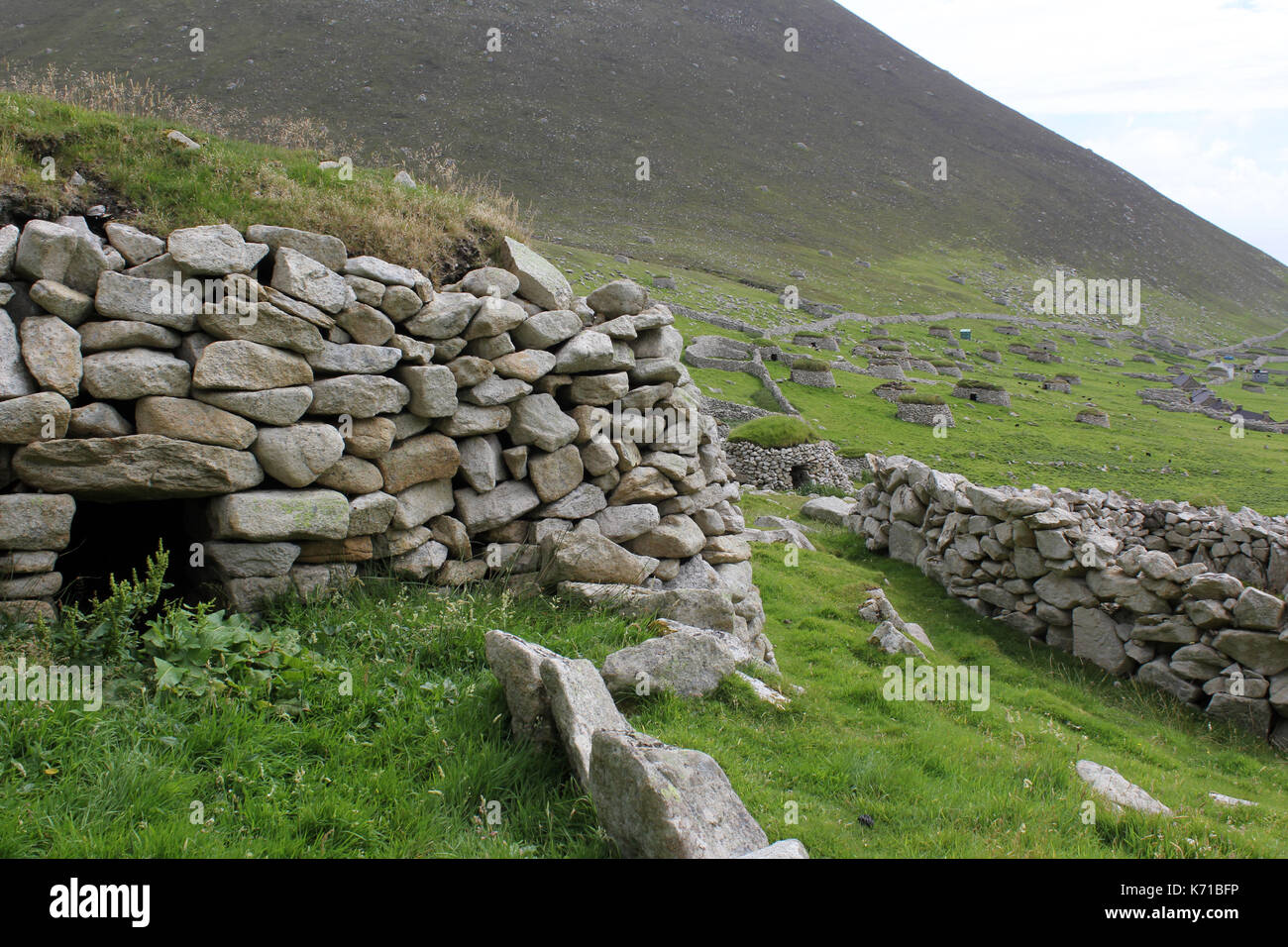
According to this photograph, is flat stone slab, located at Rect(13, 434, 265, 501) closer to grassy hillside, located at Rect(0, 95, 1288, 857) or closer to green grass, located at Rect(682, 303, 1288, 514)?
grassy hillside, located at Rect(0, 95, 1288, 857)

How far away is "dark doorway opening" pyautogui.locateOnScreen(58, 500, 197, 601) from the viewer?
26.2ft

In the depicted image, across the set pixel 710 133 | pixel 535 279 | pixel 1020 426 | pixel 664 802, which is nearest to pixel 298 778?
→ pixel 664 802

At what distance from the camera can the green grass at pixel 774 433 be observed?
3234 centimetres

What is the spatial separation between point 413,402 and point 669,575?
4154 mm

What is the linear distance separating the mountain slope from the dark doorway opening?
3052 inches

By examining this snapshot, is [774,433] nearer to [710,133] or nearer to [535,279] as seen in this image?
[535,279]

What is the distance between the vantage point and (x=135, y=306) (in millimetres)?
7238

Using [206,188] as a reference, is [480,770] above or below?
below

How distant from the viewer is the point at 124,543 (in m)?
8.52

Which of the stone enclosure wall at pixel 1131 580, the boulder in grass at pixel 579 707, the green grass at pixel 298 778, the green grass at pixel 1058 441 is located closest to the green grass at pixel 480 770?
the green grass at pixel 298 778

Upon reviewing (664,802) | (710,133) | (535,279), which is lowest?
(664,802)

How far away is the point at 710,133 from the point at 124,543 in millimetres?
136193

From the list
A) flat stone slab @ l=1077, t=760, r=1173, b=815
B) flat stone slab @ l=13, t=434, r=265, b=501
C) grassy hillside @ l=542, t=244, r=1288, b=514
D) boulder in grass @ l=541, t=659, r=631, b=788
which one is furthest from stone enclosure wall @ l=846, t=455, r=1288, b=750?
grassy hillside @ l=542, t=244, r=1288, b=514
